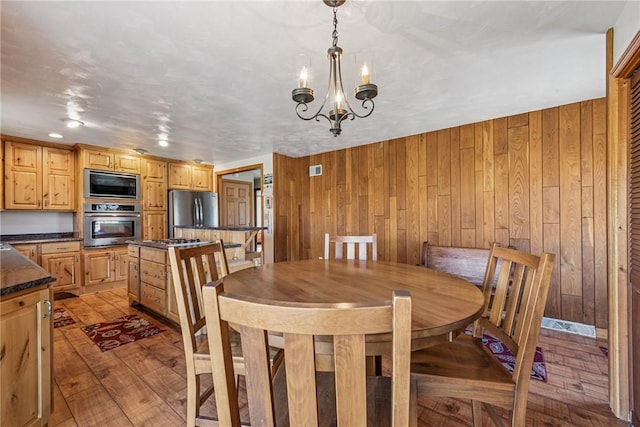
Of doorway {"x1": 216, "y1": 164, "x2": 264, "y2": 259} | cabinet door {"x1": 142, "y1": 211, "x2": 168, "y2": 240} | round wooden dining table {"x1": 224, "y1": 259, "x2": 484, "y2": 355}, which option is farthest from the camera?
doorway {"x1": 216, "y1": 164, "x2": 264, "y2": 259}

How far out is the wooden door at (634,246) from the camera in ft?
4.86

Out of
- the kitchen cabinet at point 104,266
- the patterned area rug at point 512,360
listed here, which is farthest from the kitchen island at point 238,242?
the patterned area rug at point 512,360

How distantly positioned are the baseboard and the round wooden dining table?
7.04 feet

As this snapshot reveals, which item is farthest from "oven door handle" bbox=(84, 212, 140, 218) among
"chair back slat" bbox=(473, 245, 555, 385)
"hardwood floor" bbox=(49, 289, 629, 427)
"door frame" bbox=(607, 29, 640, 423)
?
"door frame" bbox=(607, 29, 640, 423)

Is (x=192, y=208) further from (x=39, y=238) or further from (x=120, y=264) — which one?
(x=39, y=238)

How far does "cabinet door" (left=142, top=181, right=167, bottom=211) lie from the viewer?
479 cm

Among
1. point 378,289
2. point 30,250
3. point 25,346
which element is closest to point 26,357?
point 25,346

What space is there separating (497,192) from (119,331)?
4266 mm

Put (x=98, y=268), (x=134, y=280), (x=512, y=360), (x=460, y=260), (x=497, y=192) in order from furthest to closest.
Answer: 1. (x=98, y=268)
2. (x=134, y=280)
3. (x=497, y=192)
4. (x=460, y=260)
5. (x=512, y=360)

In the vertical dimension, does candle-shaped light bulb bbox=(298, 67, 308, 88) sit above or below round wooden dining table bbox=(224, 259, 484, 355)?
above

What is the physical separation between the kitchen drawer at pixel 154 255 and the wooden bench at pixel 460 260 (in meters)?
2.74

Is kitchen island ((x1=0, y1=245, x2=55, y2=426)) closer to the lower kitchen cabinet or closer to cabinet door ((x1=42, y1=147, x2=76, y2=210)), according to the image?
the lower kitchen cabinet

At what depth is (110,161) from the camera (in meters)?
4.39

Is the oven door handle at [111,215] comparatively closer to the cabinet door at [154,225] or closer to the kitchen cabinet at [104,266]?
the cabinet door at [154,225]
